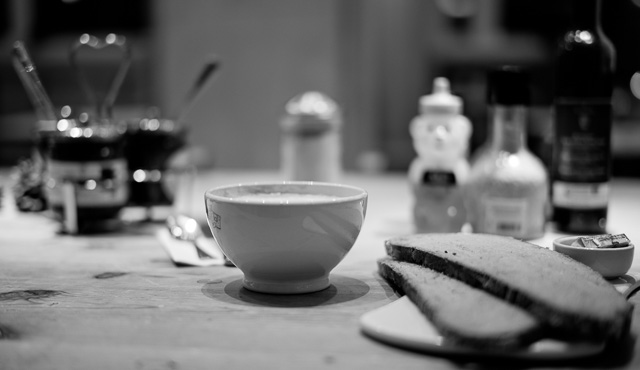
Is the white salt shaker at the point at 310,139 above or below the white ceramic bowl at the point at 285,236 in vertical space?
above

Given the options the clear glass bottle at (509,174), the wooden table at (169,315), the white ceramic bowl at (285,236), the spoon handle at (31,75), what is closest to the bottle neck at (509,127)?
the clear glass bottle at (509,174)

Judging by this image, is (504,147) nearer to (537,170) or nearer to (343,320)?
(537,170)

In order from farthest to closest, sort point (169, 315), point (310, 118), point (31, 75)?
point (310, 118)
point (31, 75)
point (169, 315)

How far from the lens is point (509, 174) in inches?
39.6

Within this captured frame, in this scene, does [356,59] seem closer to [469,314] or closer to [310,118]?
[310,118]

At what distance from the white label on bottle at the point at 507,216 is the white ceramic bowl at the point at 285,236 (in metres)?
0.34

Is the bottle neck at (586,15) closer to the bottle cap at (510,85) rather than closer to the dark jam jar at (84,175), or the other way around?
the bottle cap at (510,85)

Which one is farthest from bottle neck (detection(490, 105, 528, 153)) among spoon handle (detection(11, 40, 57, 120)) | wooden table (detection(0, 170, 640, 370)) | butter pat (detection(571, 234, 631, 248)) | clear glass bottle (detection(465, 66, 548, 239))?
spoon handle (detection(11, 40, 57, 120))

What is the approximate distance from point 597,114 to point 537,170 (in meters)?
0.13

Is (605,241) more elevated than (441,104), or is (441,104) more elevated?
(441,104)

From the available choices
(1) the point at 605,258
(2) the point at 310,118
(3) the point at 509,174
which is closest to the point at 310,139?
(2) the point at 310,118

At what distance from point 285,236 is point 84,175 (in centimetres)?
56

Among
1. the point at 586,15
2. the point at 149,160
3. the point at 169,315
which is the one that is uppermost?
the point at 586,15

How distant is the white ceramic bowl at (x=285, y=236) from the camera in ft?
2.21
